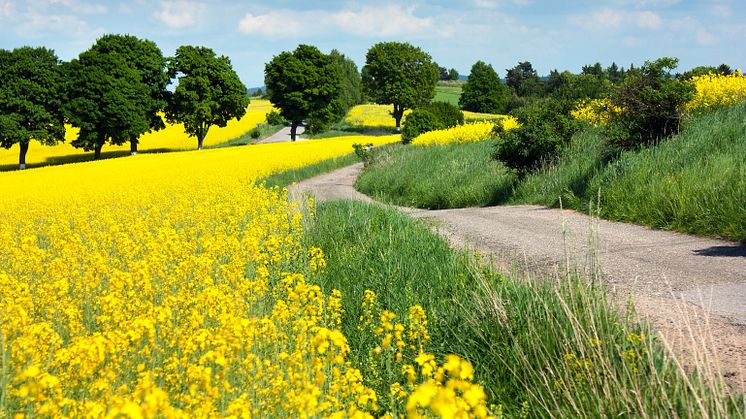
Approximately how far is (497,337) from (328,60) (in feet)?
223

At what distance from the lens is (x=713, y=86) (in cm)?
1647

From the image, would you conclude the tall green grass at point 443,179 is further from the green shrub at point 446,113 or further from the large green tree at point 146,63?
the large green tree at point 146,63

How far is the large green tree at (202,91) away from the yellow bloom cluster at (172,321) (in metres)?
43.1

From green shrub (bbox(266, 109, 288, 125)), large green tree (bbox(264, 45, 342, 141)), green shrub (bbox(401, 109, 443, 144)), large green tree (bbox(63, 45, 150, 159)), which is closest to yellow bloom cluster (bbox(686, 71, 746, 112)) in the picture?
green shrub (bbox(401, 109, 443, 144))

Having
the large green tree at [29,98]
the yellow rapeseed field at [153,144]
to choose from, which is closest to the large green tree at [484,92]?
the yellow rapeseed field at [153,144]

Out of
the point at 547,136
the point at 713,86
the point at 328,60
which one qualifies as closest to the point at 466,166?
the point at 547,136

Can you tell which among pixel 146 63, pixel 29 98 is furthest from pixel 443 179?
pixel 146 63

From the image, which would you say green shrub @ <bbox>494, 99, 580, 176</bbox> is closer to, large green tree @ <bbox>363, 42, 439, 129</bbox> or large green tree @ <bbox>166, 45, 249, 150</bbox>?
large green tree @ <bbox>166, 45, 249, 150</bbox>

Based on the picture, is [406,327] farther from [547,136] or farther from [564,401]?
[547,136]

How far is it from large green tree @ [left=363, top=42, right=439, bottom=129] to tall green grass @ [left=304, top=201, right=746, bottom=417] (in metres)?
74.5

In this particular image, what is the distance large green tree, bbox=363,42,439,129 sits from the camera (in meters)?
80.9

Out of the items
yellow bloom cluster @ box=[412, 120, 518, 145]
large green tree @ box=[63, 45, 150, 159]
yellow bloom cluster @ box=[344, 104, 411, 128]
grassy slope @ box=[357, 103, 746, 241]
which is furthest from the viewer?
yellow bloom cluster @ box=[344, 104, 411, 128]

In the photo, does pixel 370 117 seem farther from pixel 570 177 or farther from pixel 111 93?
pixel 570 177

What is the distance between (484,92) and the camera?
3986 inches
